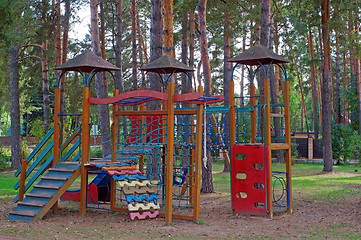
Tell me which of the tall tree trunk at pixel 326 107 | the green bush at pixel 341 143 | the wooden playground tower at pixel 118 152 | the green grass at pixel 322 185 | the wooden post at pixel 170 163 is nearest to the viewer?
the wooden post at pixel 170 163

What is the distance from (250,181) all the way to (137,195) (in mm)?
2569

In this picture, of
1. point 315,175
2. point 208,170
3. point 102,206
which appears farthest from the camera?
point 315,175

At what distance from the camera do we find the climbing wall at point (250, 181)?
9.84 meters

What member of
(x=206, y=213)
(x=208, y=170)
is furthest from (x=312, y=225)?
(x=208, y=170)

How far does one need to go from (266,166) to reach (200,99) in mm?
2091

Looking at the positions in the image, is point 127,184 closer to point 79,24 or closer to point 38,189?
point 38,189

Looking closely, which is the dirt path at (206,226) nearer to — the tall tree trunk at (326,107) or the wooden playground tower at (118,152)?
the wooden playground tower at (118,152)

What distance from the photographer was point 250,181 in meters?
9.96

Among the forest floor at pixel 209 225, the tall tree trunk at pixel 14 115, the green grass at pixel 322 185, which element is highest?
the tall tree trunk at pixel 14 115

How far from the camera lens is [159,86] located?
612 inches

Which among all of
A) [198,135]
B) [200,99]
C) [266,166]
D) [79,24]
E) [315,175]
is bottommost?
[315,175]

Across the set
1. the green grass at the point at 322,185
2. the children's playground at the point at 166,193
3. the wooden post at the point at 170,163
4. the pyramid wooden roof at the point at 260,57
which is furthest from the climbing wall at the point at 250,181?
the green grass at the point at 322,185

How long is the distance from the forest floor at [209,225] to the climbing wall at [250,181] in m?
0.24

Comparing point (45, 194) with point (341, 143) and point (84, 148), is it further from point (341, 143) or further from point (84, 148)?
point (341, 143)
